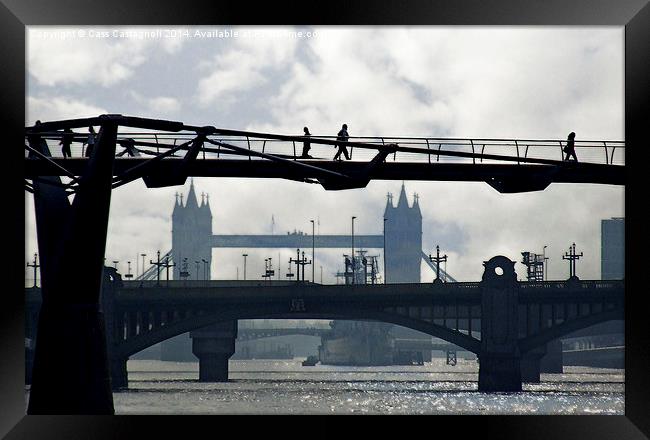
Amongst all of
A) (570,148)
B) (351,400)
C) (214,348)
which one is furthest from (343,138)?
(214,348)

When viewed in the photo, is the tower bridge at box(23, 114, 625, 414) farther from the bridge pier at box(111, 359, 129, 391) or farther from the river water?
the bridge pier at box(111, 359, 129, 391)

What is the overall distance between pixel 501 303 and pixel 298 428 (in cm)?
8145

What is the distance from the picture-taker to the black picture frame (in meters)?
26.4

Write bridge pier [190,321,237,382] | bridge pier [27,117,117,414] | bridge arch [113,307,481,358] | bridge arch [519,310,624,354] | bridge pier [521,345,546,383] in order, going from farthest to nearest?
1. bridge pier [521,345,546,383]
2. bridge pier [190,321,237,382]
3. bridge arch [519,310,624,354]
4. bridge arch [113,307,481,358]
5. bridge pier [27,117,117,414]

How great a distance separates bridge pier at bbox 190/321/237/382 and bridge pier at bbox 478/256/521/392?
29147mm

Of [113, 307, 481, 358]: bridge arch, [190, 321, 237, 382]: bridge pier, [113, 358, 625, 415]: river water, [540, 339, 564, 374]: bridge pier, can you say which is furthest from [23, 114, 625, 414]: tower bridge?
[540, 339, 564, 374]: bridge pier

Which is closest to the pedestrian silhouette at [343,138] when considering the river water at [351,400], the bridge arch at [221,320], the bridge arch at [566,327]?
the river water at [351,400]

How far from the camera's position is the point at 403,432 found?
26.8 metres

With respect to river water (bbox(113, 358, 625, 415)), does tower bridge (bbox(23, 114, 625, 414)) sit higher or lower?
higher
